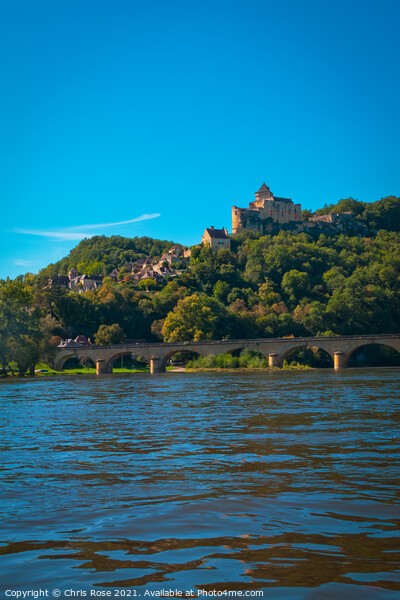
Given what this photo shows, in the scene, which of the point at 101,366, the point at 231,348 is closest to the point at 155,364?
the point at 101,366

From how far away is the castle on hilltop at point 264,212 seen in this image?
12800 cm

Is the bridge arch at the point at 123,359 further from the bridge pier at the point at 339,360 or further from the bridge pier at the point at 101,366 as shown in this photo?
the bridge pier at the point at 339,360

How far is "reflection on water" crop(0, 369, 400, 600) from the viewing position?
5.16 meters

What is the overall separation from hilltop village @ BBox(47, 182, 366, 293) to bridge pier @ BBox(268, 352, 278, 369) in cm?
5509

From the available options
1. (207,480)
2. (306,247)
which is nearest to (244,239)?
(306,247)

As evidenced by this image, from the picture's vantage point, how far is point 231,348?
66.0 metres

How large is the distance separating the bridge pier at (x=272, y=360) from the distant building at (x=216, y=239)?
55450mm

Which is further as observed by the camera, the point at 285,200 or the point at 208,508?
the point at 285,200

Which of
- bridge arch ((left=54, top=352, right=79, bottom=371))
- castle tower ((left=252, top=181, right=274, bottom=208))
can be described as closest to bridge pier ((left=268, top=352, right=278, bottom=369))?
bridge arch ((left=54, top=352, right=79, bottom=371))

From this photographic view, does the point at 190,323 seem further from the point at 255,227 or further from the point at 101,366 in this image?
the point at 255,227

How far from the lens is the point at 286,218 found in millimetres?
133125

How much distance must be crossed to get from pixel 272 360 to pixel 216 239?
5825 centimetres

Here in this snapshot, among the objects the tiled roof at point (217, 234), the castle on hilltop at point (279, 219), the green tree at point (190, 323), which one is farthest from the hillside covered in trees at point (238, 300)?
the castle on hilltop at point (279, 219)

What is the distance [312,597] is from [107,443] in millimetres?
9092
